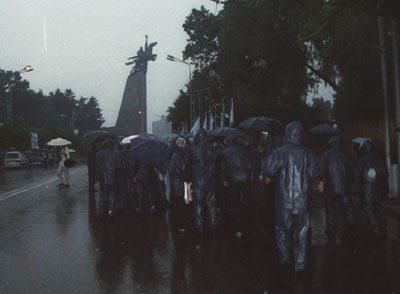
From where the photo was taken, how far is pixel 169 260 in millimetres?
6152

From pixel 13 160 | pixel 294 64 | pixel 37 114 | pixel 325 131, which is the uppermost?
pixel 37 114

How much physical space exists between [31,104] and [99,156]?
317 ft

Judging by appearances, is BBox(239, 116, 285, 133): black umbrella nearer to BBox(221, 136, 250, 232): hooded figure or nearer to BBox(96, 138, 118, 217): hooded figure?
BBox(96, 138, 118, 217): hooded figure

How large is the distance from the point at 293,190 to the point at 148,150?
4922 mm

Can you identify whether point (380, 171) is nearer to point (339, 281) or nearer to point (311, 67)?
point (339, 281)

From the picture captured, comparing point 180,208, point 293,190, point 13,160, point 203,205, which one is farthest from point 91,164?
point 13,160

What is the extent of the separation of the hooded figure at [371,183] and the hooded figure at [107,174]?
4.66 meters

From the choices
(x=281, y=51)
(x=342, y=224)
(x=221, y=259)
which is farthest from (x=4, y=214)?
(x=281, y=51)

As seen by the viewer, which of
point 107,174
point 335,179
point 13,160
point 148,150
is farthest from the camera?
point 13,160

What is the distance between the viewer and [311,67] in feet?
76.8

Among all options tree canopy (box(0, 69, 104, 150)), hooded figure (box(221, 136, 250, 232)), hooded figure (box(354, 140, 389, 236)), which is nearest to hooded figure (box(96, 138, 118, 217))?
hooded figure (box(221, 136, 250, 232))

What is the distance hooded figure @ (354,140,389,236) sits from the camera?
780 centimetres

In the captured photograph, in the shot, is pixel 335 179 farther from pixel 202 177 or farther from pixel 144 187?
pixel 144 187

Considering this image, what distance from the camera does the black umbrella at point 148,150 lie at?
9930 mm
